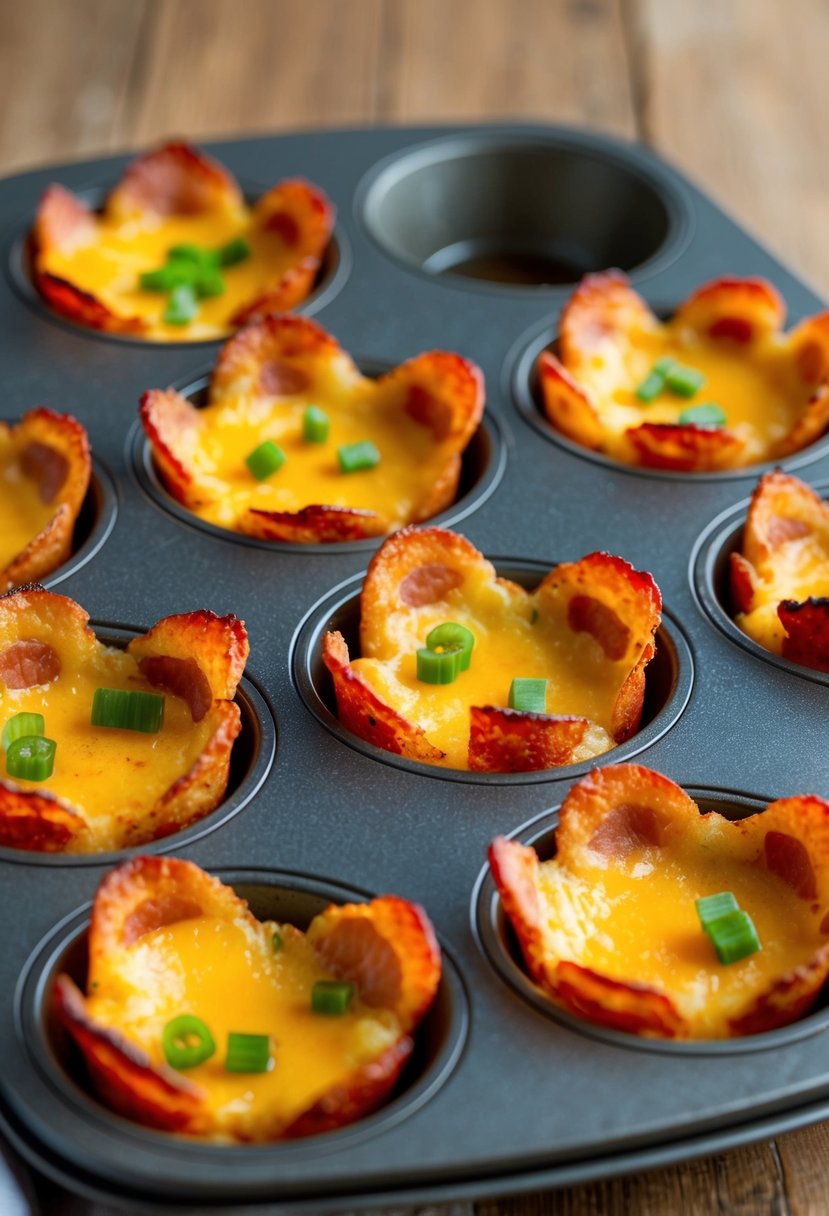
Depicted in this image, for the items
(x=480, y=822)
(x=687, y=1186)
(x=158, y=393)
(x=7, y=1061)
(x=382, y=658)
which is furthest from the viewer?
(x=158, y=393)

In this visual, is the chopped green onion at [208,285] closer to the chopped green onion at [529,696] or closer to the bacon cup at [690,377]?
the bacon cup at [690,377]

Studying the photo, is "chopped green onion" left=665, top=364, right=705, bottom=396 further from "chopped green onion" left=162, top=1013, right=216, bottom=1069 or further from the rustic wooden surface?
"chopped green onion" left=162, top=1013, right=216, bottom=1069

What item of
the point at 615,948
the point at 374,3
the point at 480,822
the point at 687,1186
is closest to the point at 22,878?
the point at 480,822

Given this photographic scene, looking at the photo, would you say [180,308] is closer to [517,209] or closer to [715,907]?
[517,209]

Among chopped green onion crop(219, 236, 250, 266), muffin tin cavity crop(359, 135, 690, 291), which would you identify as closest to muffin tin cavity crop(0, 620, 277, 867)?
chopped green onion crop(219, 236, 250, 266)

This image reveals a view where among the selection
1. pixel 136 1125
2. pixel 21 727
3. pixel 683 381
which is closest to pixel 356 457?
pixel 683 381

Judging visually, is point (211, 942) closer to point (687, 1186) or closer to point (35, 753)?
point (35, 753)
